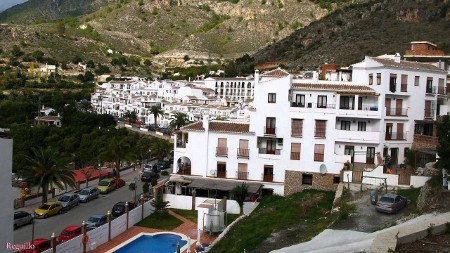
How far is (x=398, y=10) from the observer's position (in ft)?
334

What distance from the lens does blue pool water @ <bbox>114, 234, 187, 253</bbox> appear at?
26.4m

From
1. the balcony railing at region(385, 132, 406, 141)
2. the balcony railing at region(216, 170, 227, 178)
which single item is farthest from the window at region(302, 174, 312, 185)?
the balcony railing at region(385, 132, 406, 141)

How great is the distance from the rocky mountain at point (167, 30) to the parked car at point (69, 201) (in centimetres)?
11002

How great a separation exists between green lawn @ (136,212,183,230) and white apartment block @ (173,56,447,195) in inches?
192

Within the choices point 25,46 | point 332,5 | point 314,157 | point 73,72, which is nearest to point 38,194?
point 314,157

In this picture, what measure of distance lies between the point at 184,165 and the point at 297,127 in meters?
8.05

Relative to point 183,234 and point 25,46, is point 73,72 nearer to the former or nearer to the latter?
point 25,46

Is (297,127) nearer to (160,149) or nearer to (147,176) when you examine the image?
(147,176)

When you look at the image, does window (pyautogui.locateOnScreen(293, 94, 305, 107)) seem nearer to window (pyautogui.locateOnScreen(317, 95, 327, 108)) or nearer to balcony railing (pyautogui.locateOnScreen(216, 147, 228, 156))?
window (pyautogui.locateOnScreen(317, 95, 327, 108))

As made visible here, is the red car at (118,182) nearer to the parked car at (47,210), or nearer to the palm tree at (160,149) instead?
the parked car at (47,210)

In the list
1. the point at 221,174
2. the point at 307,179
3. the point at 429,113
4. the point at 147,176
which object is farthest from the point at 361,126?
the point at 147,176

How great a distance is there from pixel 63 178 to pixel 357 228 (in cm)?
1893

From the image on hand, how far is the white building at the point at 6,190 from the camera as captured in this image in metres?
18.8

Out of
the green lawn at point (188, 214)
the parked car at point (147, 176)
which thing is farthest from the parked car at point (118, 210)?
the parked car at point (147, 176)
